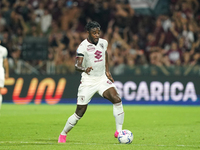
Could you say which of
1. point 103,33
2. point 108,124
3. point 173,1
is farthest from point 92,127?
point 173,1

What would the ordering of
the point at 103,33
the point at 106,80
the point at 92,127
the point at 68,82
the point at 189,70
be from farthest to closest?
the point at 103,33 < the point at 68,82 < the point at 189,70 < the point at 92,127 < the point at 106,80

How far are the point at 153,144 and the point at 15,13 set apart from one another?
656 inches

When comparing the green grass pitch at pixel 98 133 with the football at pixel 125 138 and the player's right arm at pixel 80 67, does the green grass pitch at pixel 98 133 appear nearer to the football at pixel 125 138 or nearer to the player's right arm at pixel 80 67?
the football at pixel 125 138

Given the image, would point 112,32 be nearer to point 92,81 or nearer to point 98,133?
point 98,133

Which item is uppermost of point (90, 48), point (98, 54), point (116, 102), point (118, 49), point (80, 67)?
point (90, 48)

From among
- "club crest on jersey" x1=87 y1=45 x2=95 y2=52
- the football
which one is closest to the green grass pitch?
the football

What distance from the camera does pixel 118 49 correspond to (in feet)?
65.3

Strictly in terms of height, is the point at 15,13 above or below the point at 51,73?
above

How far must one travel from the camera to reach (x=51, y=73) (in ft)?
64.6

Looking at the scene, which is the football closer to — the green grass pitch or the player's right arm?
the green grass pitch

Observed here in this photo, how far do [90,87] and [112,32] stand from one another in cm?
1326

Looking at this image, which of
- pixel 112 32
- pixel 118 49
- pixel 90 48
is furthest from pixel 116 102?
pixel 112 32

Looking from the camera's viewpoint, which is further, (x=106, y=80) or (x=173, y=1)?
(x=173, y=1)

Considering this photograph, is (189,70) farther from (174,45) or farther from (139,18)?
(139,18)
